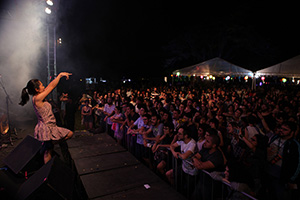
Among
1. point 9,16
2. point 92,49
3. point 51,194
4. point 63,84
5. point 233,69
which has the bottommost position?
point 51,194

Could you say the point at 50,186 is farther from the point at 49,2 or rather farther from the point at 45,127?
the point at 49,2

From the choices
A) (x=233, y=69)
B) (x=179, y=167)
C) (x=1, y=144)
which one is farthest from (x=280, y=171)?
(x=233, y=69)

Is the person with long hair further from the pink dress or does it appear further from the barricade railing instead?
the barricade railing

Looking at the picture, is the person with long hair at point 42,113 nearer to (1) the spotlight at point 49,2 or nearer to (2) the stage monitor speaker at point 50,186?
(2) the stage monitor speaker at point 50,186

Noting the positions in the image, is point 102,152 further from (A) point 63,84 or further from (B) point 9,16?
(A) point 63,84

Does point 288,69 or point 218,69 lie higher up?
point 218,69

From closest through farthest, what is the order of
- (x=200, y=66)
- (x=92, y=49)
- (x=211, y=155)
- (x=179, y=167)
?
(x=211, y=155) < (x=179, y=167) < (x=200, y=66) < (x=92, y=49)

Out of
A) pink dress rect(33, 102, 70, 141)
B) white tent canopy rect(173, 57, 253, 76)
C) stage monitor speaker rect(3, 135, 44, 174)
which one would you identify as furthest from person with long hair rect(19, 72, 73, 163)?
white tent canopy rect(173, 57, 253, 76)

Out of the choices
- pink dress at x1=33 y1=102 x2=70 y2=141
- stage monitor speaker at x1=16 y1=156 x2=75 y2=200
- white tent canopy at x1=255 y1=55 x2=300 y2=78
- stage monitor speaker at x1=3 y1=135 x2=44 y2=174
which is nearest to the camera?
stage monitor speaker at x1=16 y1=156 x2=75 y2=200

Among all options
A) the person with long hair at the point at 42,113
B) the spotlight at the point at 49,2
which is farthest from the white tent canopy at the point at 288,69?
the person with long hair at the point at 42,113

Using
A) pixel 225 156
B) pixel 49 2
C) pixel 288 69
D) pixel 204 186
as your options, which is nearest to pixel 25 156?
pixel 204 186

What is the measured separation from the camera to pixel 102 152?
17.0ft

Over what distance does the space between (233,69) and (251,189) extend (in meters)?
14.3

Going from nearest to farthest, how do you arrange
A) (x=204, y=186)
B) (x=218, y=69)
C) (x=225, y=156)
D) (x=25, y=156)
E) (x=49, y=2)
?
(x=204, y=186), (x=25, y=156), (x=225, y=156), (x=49, y=2), (x=218, y=69)
